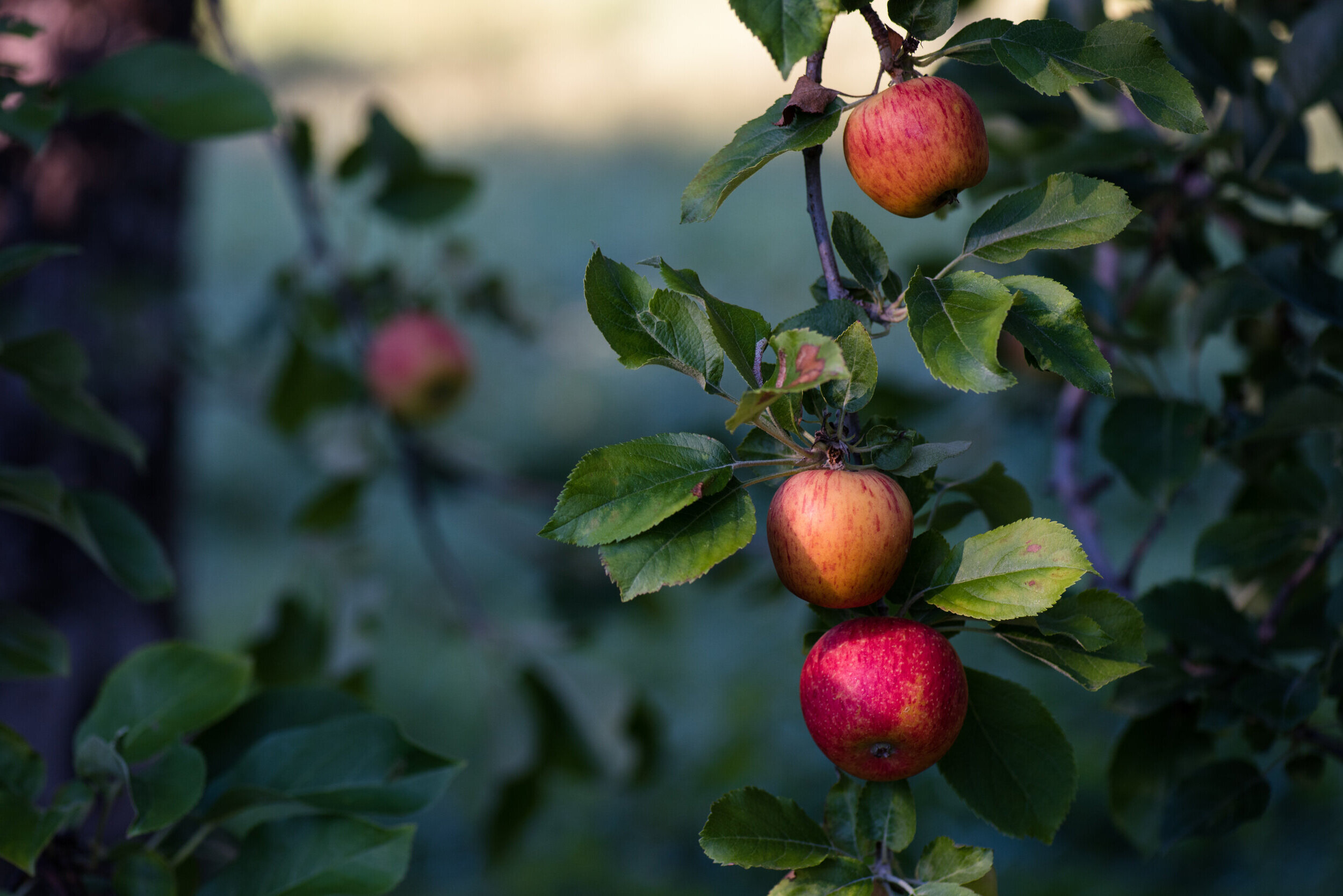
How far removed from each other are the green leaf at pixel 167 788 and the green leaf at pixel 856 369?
1.28 ft

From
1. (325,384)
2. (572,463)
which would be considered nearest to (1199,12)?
(572,463)

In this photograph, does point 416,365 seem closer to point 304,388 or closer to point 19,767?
point 304,388

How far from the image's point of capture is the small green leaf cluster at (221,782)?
556 millimetres

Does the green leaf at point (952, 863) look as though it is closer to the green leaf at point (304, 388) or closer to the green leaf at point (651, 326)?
the green leaf at point (651, 326)

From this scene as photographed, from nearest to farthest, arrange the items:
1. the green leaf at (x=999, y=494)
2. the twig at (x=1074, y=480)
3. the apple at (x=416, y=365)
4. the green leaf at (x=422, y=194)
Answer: the green leaf at (x=999, y=494), the twig at (x=1074, y=480), the green leaf at (x=422, y=194), the apple at (x=416, y=365)

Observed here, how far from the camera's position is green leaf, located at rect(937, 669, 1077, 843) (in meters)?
0.46

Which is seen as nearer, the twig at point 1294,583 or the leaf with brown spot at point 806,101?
the leaf with brown spot at point 806,101

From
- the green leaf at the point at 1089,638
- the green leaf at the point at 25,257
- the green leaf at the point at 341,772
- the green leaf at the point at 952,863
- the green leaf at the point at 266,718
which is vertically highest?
the green leaf at the point at 25,257

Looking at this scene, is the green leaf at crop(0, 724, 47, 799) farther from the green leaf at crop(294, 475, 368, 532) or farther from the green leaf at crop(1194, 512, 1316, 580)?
the green leaf at crop(294, 475, 368, 532)

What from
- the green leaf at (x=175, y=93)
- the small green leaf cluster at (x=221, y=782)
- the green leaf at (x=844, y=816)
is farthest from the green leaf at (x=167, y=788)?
the green leaf at (x=175, y=93)

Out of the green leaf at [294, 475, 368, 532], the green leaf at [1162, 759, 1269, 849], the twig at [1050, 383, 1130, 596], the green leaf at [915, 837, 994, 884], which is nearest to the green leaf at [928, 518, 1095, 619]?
the green leaf at [915, 837, 994, 884]

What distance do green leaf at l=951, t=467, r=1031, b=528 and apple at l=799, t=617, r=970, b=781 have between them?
9 cm

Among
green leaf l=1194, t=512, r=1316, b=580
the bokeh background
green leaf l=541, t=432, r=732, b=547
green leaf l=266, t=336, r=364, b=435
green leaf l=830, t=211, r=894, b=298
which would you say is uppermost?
green leaf l=830, t=211, r=894, b=298

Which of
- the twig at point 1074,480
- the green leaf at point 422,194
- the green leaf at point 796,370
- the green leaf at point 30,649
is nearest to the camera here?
the green leaf at point 796,370
